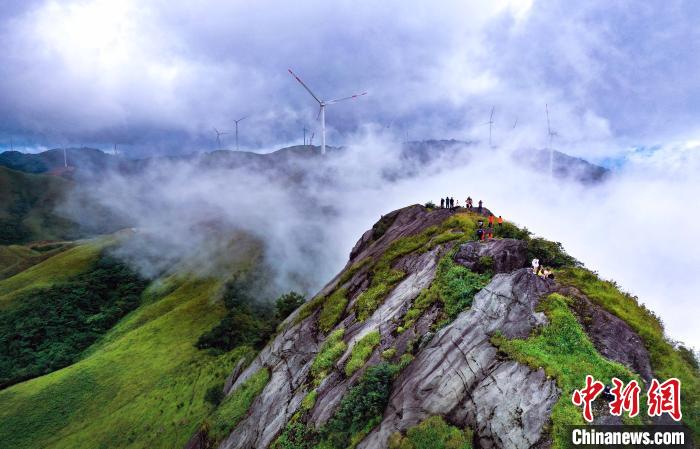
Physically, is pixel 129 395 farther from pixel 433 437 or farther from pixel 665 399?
pixel 665 399

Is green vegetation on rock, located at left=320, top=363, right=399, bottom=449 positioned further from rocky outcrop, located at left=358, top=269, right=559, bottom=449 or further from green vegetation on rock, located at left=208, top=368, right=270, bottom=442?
green vegetation on rock, located at left=208, top=368, right=270, bottom=442

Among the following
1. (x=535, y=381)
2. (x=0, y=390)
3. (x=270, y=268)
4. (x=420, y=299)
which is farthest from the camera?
(x=270, y=268)

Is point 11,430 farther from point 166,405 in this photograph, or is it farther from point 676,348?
point 676,348

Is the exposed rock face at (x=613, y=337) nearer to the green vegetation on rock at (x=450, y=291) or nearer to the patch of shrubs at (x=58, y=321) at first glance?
the green vegetation on rock at (x=450, y=291)

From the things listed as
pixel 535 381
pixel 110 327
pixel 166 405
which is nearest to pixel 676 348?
pixel 535 381

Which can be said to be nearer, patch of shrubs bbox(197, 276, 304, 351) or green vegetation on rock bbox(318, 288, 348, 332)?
green vegetation on rock bbox(318, 288, 348, 332)

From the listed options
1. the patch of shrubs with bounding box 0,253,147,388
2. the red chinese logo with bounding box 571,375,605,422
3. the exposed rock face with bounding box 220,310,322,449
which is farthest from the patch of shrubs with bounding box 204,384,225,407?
the patch of shrubs with bounding box 0,253,147,388

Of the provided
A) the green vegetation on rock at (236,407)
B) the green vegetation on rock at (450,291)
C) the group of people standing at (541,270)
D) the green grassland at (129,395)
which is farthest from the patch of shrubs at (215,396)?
the group of people standing at (541,270)
